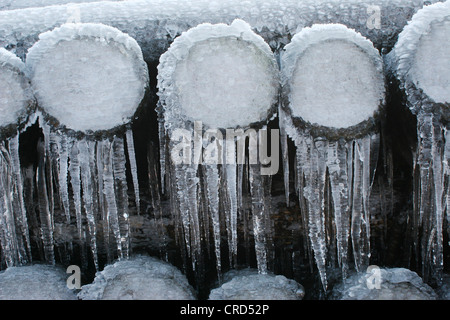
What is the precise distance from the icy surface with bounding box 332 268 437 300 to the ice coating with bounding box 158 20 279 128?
16.7 inches

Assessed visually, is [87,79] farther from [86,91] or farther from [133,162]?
[133,162]

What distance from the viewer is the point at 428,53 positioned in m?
0.94

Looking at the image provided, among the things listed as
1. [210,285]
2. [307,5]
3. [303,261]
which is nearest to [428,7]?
[307,5]

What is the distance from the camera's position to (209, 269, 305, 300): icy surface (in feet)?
3.25

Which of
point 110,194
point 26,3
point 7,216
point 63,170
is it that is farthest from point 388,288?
point 26,3

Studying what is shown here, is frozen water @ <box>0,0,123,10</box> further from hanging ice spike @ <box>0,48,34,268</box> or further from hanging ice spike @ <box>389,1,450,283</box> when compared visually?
hanging ice spike @ <box>389,1,450,283</box>

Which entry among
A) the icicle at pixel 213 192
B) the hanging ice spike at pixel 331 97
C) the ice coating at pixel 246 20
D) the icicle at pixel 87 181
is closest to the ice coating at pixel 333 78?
the hanging ice spike at pixel 331 97

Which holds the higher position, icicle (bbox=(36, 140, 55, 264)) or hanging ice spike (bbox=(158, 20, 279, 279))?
hanging ice spike (bbox=(158, 20, 279, 279))

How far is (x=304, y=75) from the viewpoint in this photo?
3.11 ft

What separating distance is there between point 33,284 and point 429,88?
94cm

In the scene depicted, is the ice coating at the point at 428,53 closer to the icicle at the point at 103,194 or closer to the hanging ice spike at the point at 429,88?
the hanging ice spike at the point at 429,88

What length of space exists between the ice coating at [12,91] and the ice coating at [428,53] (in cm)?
78

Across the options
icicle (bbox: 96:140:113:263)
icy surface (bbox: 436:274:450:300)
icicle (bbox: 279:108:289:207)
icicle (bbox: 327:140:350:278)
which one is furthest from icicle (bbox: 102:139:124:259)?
icy surface (bbox: 436:274:450:300)

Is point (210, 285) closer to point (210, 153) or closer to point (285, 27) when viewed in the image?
point (210, 153)
